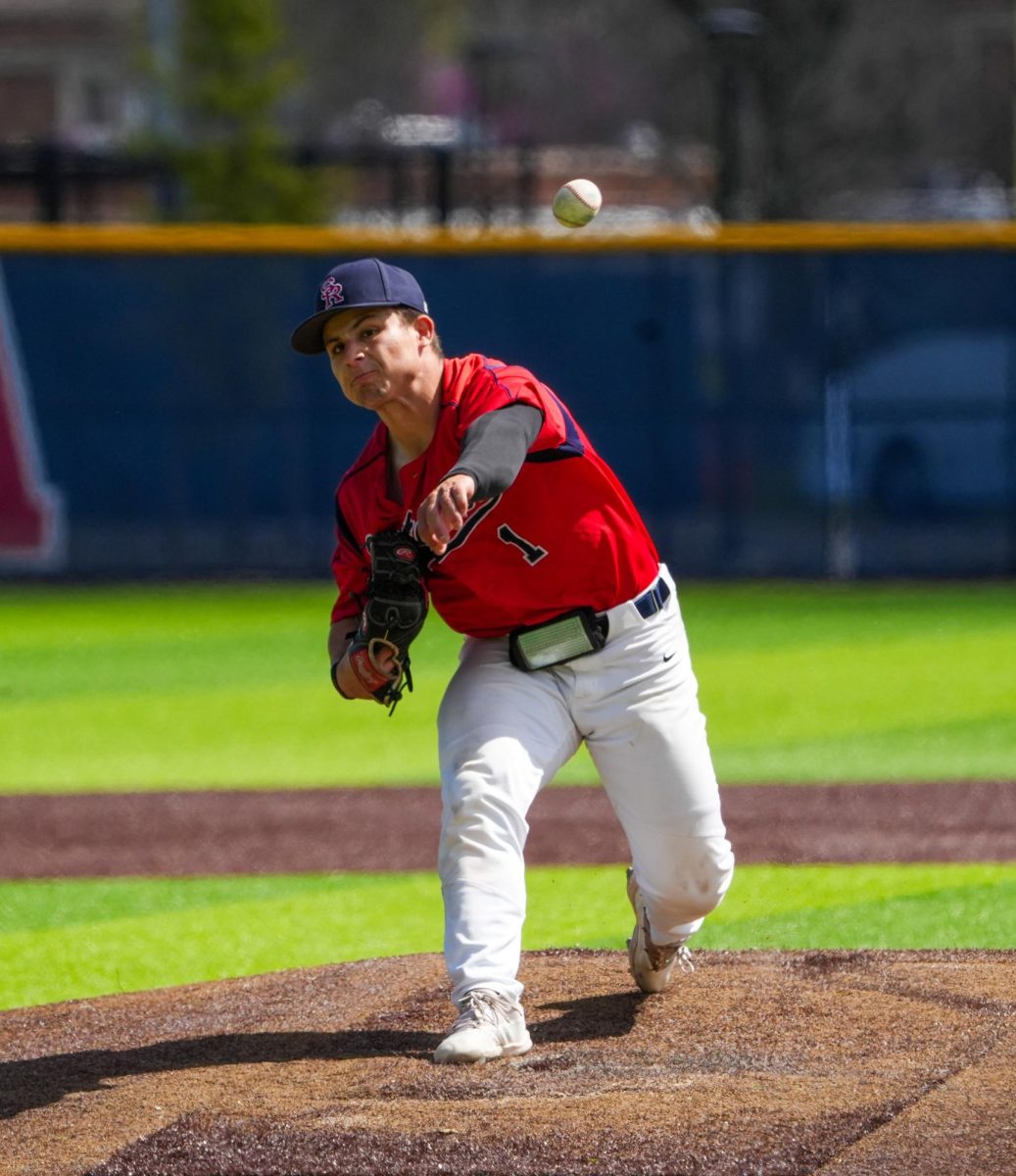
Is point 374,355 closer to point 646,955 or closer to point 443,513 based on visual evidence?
point 443,513

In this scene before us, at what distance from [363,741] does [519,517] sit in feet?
17.3

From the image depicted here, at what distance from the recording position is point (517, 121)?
Answer: 39375 millimetres

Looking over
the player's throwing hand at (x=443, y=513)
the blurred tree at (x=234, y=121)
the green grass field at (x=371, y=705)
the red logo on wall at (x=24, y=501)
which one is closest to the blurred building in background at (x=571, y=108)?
the blurred tree at (x=234, y=121)

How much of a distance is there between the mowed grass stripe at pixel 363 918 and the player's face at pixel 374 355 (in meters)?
1.86

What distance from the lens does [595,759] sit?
4.32 metres

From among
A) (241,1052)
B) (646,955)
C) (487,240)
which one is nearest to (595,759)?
(646,955)

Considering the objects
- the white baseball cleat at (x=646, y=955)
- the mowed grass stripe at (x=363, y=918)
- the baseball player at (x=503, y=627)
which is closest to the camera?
the baseball player at (x=503, y=627)

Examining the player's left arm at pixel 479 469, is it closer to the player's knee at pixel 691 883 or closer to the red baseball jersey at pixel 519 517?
the red baseball jersey at pixel 519 517

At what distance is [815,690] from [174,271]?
Answer: 709 centimetres

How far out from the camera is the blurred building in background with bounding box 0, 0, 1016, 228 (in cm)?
2269

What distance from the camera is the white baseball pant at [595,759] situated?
402 cm

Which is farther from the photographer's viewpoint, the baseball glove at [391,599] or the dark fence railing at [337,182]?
the dark fence railing at [337,182]

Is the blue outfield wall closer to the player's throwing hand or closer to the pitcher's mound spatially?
the pitcher's mound

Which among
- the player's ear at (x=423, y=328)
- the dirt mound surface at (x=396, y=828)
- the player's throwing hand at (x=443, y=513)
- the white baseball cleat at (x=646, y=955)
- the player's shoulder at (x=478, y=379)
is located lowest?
the dirt mound surface at (x=396, y=828)
